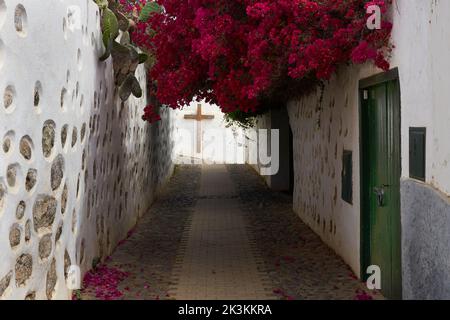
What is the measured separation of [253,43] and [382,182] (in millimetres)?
1863

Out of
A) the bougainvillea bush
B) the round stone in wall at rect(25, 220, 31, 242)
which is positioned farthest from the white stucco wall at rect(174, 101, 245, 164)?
the round stone in wall at rect(25, 220, 31, 242)

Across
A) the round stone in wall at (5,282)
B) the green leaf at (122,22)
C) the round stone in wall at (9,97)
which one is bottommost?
the round stone in wall at (5,282)

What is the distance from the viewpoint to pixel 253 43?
20.0 feet

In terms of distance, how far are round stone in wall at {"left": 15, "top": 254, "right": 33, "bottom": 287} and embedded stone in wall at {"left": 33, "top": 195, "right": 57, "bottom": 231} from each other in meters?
0.29

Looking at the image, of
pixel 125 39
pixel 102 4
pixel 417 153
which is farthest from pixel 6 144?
pixel 125 39

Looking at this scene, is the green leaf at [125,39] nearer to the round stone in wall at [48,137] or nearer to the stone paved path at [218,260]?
the stone paved path at [218,260]

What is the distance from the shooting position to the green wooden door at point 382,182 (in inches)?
213

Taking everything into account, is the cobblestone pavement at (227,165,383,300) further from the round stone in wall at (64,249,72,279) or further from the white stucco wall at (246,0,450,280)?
the round stone in wall at (64,249,72,279)

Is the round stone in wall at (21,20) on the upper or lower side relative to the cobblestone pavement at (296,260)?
upper

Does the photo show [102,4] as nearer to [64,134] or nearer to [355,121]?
[64,134]

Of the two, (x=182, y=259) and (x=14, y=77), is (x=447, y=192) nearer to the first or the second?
(x=14, y=77)

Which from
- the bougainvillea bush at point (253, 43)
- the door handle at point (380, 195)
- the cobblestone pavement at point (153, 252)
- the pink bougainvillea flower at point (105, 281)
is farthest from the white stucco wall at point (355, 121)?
the pink bougainvillea flower at point (105, 281)

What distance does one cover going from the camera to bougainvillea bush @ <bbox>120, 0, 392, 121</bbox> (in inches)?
226

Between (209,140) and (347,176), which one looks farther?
(209,140)
